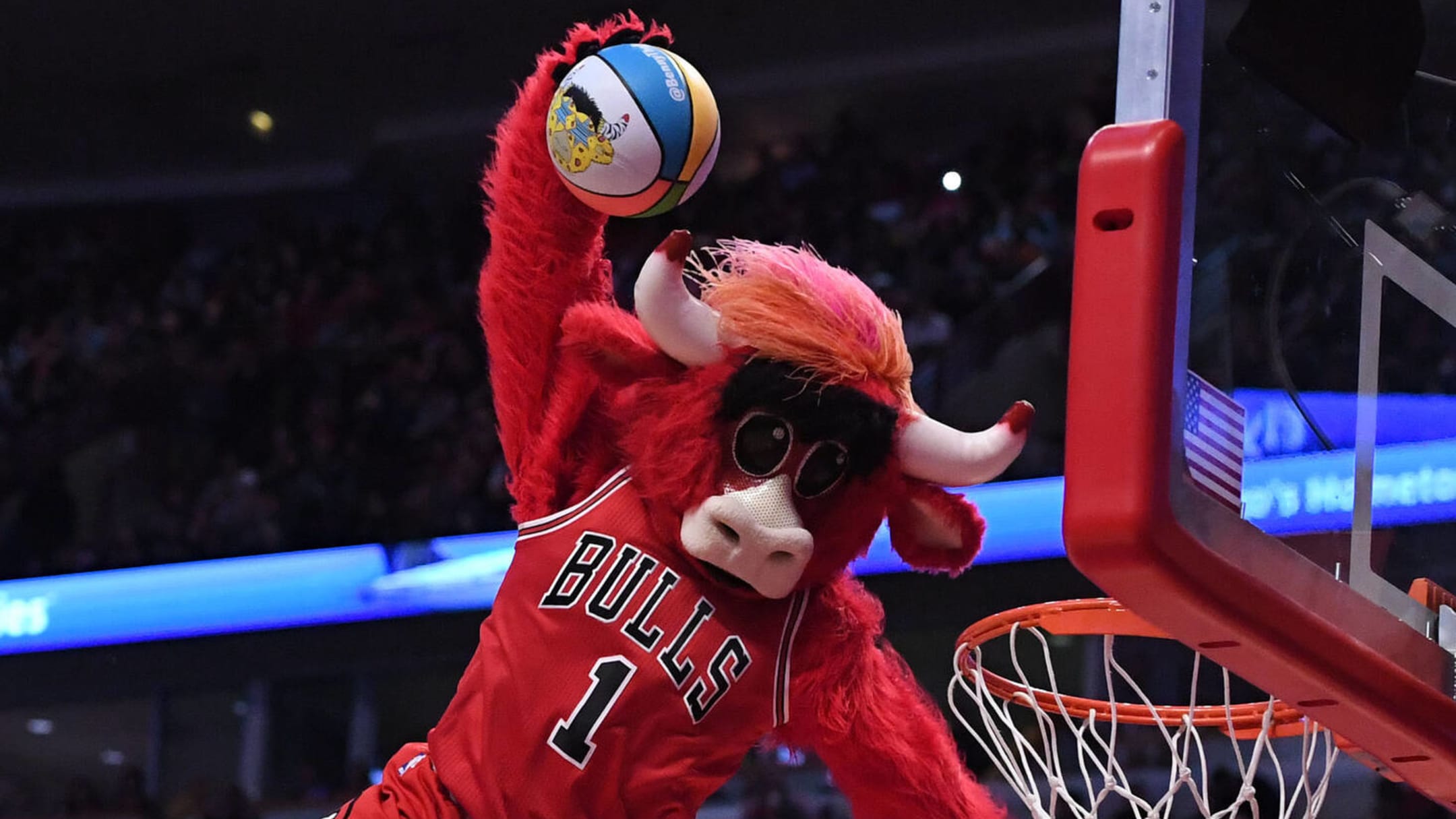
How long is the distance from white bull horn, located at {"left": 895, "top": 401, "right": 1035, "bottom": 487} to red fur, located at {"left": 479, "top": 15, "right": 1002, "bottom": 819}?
4cm

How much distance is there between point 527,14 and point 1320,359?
7302mm

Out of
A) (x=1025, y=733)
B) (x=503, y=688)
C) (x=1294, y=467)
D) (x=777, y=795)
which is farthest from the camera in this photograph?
(x=777, y=795)

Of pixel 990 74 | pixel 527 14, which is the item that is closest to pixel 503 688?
pixel 990 74

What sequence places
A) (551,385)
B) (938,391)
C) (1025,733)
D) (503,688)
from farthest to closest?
(938,391), (1025,733), (551,385), (503,688)

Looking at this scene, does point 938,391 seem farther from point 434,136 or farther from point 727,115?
point 434,136

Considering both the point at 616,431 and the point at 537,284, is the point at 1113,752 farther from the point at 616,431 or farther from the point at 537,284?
the point at 537,284

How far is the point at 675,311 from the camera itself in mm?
2082

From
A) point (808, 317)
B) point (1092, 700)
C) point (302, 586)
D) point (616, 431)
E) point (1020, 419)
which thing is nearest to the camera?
point (1020, 419)

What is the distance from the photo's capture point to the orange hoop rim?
221cm

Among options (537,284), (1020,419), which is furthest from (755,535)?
(537,284)

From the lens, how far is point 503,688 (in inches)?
82.7

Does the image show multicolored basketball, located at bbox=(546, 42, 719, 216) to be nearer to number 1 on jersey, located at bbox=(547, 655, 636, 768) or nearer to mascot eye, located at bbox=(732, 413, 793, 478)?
mascot eye, located at bbox=(732, 413, 793, 478)

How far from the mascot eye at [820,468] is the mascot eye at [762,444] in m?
0.03

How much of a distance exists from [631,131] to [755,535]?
1.63 ft
